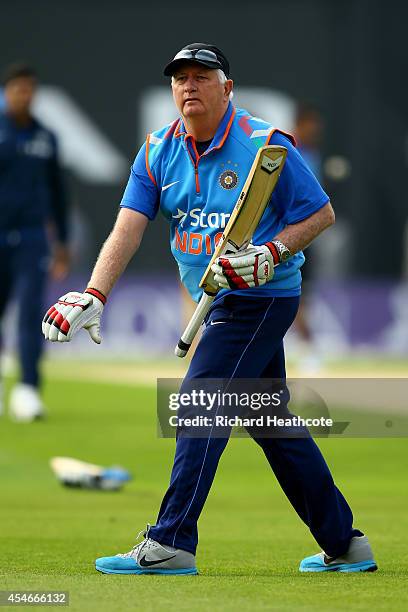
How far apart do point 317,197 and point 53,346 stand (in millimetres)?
16151

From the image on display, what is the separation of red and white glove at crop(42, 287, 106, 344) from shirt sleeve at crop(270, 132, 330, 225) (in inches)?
33.1

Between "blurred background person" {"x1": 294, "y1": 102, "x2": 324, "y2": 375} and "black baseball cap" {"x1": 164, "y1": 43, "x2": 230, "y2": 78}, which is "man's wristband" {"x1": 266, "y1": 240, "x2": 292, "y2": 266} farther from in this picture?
"blurred background person" {"x1": 294, "y1": 102, "x2": 324, "y2": 375}

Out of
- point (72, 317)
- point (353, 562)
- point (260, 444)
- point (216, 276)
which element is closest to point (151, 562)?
point (260, 444)

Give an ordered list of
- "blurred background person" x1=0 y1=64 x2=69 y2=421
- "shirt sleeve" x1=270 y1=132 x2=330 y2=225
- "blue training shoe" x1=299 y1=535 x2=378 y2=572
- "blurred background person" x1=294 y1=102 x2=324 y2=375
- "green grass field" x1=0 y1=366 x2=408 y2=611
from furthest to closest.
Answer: "blurred background person" x1=294 y1=102 x2=324 y2=375 → "blurred background person" x1=0 y1=64 x2=69 y2=421 → "blue training shoe" x1=299 y1=535 x2=378 y2=572 → "shirt sleeve" x1=270 y1=132 x2=330 y2=225 → "green grass field" x1=0 y1=366 x2=408 y2=611

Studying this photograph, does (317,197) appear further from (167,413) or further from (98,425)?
(98,425)

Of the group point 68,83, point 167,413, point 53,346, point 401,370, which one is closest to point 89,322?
point 167,413

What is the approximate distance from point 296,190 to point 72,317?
1.03m

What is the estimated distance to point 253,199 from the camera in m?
5.76

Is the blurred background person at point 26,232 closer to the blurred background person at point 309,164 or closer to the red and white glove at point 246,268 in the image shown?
the blurred background person at point 309,164

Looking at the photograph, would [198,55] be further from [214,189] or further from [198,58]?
[214,189]

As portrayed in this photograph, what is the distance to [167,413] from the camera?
20.2ft

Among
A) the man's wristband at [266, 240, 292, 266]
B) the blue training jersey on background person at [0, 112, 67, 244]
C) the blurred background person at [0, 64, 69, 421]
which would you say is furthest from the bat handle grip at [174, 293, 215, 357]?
the blue training jersey on background person at [0, 112, 67, 244]

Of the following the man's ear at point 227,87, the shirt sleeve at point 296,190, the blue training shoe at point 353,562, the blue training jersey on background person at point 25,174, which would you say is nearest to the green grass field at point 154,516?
the blue training shoe at point 353,562

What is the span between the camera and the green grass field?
5.25 metres
